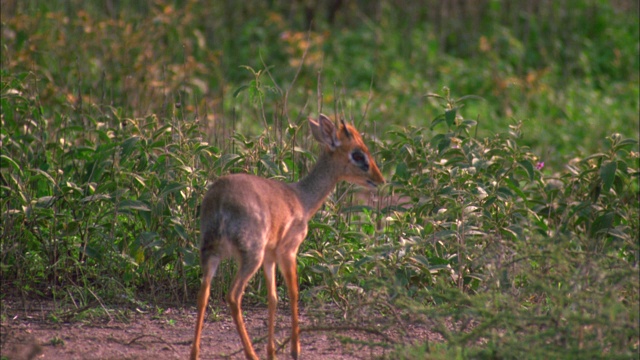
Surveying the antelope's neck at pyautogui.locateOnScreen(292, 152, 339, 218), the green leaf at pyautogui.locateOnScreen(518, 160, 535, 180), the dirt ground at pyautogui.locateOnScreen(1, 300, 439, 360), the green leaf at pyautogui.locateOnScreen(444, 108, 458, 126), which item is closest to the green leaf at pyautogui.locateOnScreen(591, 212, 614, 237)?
the green leaf at pyautogui.locateOnScreen(518, 160, 535, 180)

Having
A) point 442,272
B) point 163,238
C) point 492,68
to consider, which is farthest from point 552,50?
point 163,238

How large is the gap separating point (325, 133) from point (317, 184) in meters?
0.29

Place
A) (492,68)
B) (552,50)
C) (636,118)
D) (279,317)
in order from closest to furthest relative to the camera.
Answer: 1. (279,317)
2. (636,118)
3. (492,68)
4. (552,50)

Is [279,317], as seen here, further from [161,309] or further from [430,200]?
[430,200]

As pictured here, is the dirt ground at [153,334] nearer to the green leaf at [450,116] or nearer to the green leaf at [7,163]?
the green leaf at [7,163]

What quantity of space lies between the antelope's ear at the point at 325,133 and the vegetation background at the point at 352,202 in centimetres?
52

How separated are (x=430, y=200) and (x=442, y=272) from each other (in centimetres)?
45

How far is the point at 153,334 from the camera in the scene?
500 cm

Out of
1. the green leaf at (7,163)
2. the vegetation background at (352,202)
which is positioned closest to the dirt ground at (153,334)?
the vegetation background at (352,202)

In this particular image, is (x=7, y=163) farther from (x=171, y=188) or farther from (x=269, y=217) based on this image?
(x=269, y=217)

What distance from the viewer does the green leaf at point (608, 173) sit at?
585 centimetres

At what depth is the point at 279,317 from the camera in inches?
215

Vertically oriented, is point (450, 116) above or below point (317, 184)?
above

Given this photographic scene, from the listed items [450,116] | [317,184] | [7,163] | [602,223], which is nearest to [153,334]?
[317,184]
